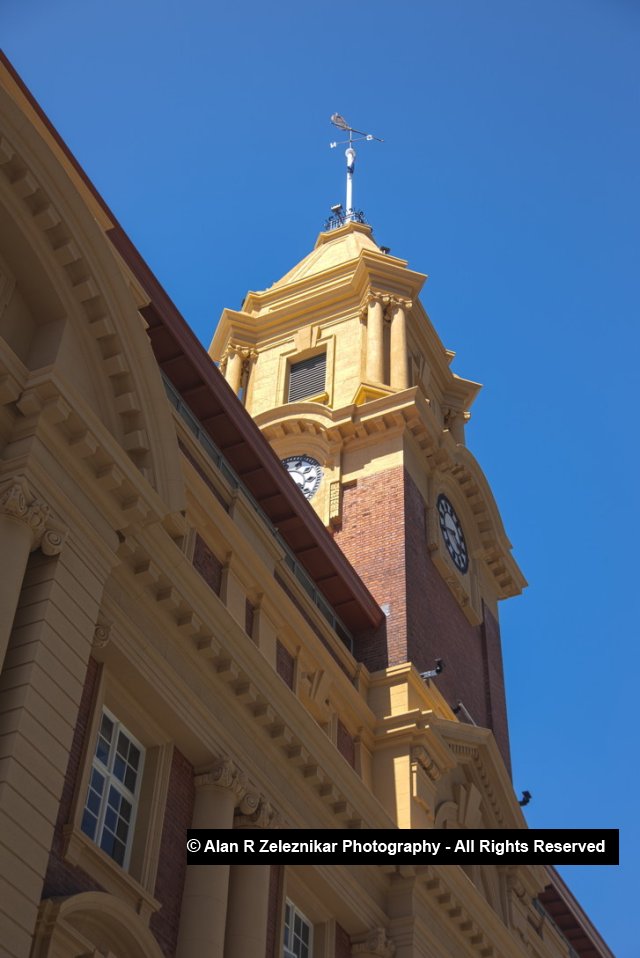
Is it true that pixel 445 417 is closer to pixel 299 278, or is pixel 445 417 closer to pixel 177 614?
pixel 299 278

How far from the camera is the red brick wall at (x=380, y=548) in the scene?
2677 centimetres

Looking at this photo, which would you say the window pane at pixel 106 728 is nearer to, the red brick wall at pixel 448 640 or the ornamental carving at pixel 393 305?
the red brick wall at pixel 448 640

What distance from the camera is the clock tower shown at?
95.5 feet

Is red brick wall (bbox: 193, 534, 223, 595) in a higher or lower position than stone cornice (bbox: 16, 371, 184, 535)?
higher

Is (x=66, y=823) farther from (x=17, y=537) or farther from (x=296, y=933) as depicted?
(x=296, y=933)

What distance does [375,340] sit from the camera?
35.8 meters

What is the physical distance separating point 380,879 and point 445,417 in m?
19.3

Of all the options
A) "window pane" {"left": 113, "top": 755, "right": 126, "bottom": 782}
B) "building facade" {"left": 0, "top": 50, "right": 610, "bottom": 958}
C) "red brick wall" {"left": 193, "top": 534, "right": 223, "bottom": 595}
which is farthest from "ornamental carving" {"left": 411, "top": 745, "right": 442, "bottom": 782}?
"window pane" {"left": 113, "top": 755, "right": 126, "bottom": 782}

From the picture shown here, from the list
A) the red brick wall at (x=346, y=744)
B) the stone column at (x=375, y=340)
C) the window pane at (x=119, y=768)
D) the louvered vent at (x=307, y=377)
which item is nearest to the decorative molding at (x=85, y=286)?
the window pane at (x=119, y=768)

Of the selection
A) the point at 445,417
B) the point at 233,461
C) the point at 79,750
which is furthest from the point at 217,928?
the point at 445,417

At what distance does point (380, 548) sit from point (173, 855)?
13.2 m

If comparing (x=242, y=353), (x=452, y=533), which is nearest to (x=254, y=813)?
(x=452, y=533)

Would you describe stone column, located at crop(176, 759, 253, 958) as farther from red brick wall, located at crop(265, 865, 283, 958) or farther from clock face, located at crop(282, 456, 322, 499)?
clock face, located at crop(282, 456, 322, 499)

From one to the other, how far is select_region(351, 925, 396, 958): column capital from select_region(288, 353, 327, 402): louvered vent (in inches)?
709
